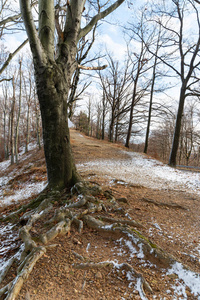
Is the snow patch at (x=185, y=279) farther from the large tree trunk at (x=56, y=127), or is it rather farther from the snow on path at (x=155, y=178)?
the snow on path at (x=155, y=178)

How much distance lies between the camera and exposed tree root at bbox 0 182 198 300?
1.83 m

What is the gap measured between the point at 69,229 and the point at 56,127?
2124 mm

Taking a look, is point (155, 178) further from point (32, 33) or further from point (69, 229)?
point (32, 33)

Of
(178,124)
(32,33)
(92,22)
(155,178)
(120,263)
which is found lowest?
(155,178)

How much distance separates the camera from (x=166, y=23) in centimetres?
1033

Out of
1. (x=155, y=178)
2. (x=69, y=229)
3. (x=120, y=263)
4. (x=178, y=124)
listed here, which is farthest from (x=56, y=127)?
(x=178, y=124)

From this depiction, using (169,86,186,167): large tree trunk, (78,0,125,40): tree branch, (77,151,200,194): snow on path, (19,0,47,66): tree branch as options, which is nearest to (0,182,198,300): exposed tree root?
(19,0,47,66): tree branch

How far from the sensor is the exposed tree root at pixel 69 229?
1827mm

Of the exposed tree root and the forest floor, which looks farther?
the exposed tree root

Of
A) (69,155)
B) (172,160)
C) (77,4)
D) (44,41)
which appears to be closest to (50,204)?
(69,155)

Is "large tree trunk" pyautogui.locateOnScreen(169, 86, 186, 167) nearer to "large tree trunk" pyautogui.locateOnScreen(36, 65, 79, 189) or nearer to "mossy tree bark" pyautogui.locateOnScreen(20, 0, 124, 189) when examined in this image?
"mossy tree bark" pyautogui.locateOnScreen(20, 0, 124, 189)

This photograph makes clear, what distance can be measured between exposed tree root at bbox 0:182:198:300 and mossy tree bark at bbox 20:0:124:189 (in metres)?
0.63

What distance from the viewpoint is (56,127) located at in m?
3.66

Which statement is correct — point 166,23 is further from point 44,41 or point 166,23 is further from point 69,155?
point 69,155
